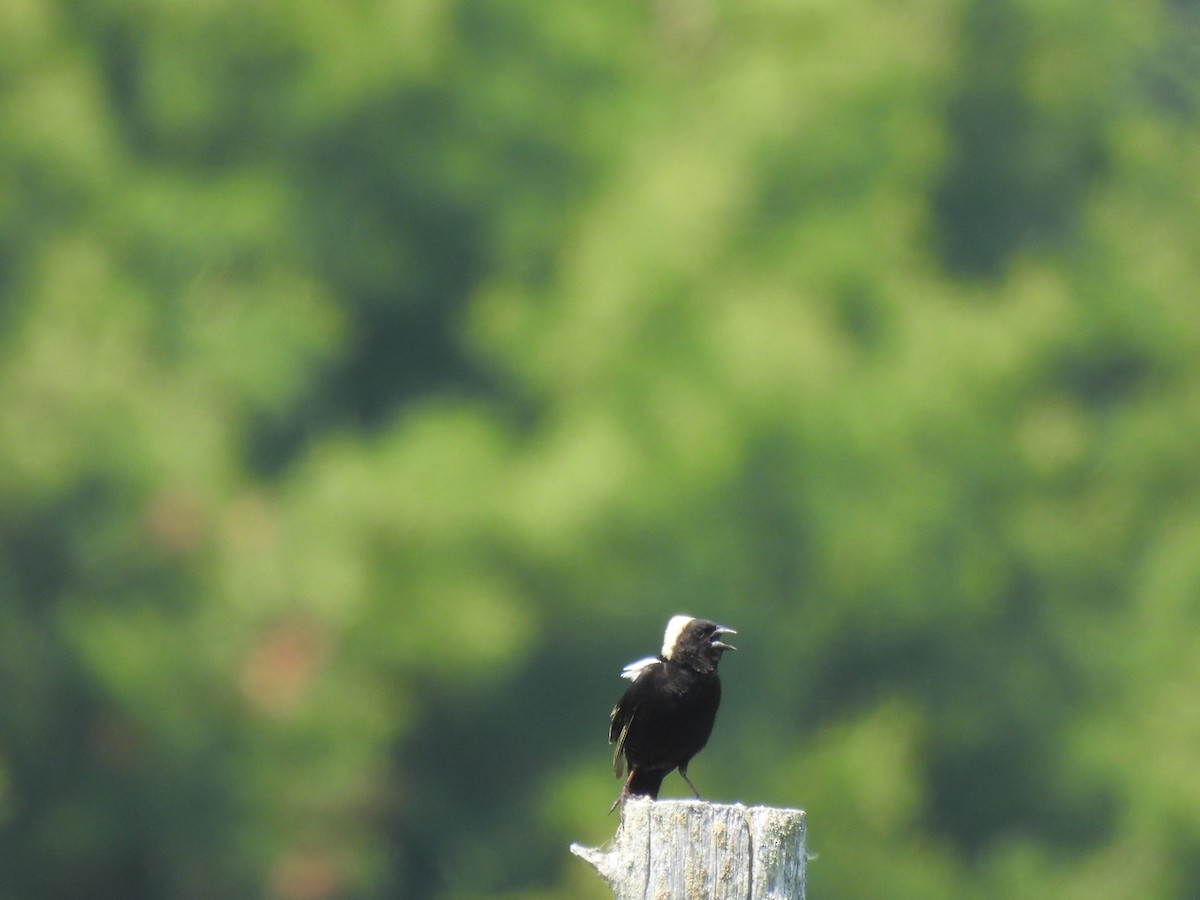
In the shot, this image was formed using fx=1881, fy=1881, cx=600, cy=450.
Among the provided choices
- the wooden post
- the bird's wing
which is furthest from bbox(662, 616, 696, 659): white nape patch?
the wooden post

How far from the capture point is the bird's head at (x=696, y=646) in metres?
5.51

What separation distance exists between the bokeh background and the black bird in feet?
22.9

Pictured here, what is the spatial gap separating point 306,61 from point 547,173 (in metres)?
2.24

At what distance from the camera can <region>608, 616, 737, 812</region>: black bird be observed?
538cm

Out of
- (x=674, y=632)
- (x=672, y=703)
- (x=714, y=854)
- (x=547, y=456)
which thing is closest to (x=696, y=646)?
(x=674, y=632)

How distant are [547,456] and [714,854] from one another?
10.1 meters

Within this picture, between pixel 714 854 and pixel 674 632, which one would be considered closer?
pixel 714 854

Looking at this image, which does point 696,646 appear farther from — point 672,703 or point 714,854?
point 714,854

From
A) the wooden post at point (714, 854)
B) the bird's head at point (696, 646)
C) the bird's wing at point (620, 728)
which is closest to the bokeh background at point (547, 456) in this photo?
the bird's wing at point (620, 728)

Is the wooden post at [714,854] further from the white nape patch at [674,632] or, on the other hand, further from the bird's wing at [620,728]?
the white nape patch at [674,632]

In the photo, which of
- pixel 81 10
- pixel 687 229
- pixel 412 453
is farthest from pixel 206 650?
pixel 81 10

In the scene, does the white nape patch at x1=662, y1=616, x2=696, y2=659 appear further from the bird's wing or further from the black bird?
the bird's wing

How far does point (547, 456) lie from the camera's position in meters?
13.8

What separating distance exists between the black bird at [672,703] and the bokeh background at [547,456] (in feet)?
22.9
